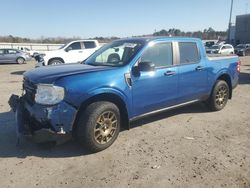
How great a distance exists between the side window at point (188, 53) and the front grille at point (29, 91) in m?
3.02

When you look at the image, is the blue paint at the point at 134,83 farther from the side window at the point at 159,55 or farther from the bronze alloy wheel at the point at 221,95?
the bronze alloy wheel at the point at 221,95

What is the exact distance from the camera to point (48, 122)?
439 cm

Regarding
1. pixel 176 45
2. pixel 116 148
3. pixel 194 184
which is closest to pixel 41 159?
pixel 116 148

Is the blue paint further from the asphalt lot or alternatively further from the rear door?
the asphalt lot

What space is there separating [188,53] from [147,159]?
2.75 m

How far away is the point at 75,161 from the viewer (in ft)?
14.8

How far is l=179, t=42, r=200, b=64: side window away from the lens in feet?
20.1

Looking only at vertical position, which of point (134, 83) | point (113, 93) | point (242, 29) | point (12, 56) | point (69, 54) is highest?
point (242, 29)

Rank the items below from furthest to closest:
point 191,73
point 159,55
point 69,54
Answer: point 69,54, point 191,73, point 159,55

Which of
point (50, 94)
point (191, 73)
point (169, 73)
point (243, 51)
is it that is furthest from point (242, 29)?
point (50, 94)

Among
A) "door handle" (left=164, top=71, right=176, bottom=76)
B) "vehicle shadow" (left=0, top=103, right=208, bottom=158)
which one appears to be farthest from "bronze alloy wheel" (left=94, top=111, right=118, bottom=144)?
"door handle" (left=164, top=71, right=176, bottom=76)

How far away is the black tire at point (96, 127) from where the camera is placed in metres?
4.56

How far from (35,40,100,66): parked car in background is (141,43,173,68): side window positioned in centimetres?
1029

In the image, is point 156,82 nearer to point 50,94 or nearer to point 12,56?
→ point 50,94
